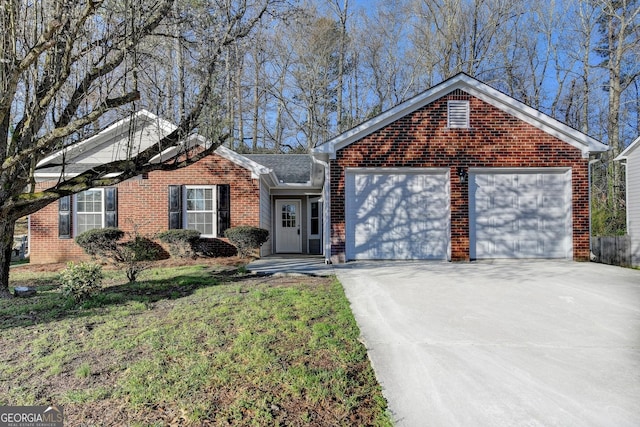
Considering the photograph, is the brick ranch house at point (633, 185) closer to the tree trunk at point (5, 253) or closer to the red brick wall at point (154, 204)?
the red brick wall at point (154, 204)

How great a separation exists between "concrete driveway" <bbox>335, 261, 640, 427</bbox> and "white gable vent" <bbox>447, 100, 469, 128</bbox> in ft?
14.8

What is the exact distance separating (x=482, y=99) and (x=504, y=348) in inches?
311

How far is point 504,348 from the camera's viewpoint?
3809mm

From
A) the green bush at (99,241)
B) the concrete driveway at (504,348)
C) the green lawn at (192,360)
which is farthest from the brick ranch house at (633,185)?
the green bush at (99,241)

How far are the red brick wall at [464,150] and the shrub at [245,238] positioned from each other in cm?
283

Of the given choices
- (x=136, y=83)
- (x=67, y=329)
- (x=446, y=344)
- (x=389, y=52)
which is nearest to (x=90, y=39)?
(x=136, y=83)

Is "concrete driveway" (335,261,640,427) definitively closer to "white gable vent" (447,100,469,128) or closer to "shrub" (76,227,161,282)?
"white gable vent" (447,100,469,128)

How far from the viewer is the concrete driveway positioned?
2713 millimetres

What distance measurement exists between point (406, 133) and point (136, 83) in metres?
6.59

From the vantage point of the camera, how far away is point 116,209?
38.2ft

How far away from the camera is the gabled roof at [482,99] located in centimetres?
977

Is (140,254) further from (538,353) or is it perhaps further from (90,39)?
(538,353)

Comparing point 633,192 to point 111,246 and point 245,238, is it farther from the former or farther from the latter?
Result: point 111,246

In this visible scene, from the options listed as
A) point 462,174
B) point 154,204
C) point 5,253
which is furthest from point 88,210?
point 462,174
